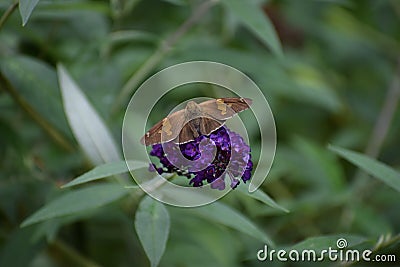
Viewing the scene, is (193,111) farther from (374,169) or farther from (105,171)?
(374,169)

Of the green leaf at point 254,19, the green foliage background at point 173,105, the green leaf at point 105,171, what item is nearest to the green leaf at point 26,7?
the green foliage background at point 173,105

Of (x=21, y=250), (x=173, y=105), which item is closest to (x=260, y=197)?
(x=21, y=250)

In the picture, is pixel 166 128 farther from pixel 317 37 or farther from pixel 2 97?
pixel 317 37

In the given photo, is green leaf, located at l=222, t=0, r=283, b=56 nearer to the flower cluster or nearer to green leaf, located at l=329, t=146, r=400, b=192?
green leaf, located at l=329, t=146, r=400, b=192

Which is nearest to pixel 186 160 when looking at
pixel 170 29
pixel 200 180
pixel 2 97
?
pixel 200 180

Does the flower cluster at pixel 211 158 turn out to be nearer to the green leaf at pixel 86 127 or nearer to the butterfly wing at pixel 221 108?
the butterfly wing at pixel 221 108
